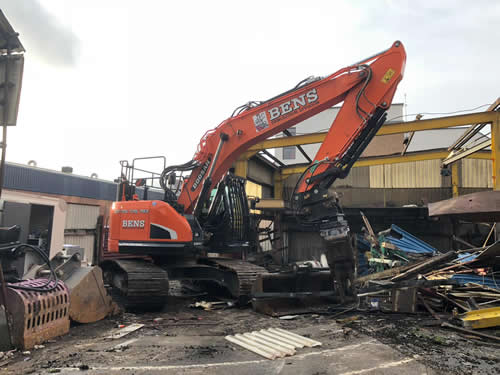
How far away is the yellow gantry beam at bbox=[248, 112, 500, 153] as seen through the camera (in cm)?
1154

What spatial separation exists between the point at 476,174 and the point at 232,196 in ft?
49.2

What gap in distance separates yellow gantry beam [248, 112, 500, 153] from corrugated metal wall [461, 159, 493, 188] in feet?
25.0

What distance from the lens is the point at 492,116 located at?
11414mm

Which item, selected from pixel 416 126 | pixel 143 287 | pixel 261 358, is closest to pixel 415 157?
pixel 416 126

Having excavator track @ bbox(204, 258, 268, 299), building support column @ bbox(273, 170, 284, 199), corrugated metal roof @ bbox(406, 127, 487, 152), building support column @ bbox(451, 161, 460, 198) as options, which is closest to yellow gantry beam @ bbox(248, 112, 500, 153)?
building support column @ bbox(273, 170, 284, 199)

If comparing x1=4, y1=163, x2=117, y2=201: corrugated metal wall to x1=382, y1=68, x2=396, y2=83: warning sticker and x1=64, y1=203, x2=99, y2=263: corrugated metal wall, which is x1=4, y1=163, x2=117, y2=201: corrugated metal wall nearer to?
x1=64, y1=203, x2=99, y2=263: corrugated metal wall

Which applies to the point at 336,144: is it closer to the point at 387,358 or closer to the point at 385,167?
the point at 387,358

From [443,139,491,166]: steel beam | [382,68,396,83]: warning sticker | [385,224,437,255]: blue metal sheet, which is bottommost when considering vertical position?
[385,224,437,255]: blue metal sheet

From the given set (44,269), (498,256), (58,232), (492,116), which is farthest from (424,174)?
(44,269)

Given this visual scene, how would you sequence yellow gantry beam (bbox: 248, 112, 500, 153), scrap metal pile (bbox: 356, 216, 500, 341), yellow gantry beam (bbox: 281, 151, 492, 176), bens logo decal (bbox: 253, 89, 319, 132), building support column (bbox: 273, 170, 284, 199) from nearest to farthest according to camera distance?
scrap metal pile (bbox: 356, 216, 500, 341), bens logo decal (bbox: 253, 89, 319, 132), yellow gantry beam (bbox: 248, 112, 500, 153), yellow gantry beam (bbox: 281, 151, 492, 176), building support column (bbox: 273, 170, 284, 199)

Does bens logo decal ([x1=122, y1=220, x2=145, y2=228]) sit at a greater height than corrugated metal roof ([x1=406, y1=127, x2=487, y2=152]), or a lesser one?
lesser

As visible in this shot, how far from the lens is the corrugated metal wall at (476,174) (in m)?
18.2

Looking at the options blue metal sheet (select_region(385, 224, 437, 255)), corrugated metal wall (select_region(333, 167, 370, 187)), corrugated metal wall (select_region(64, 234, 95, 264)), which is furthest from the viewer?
corrugated metal wall (select_region(333, 167, 370, 187))

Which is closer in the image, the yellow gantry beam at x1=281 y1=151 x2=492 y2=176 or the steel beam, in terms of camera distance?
the steel beam
